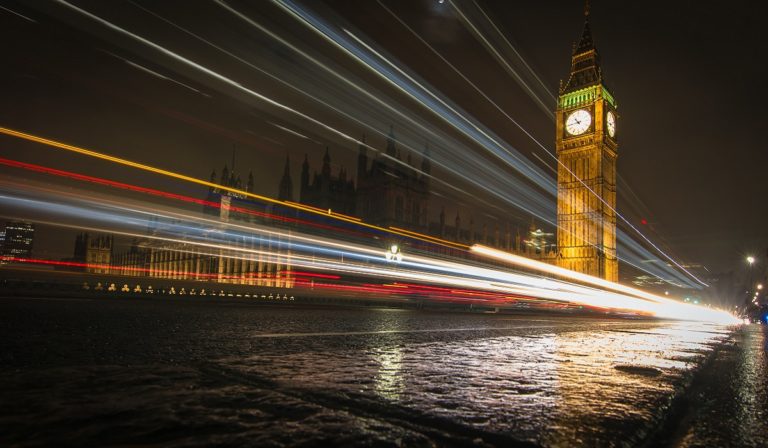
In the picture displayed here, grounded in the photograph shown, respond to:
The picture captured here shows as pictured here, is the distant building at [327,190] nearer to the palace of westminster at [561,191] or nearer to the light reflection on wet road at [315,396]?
the palace of westminster at [561,191]

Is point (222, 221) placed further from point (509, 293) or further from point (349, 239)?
point (509, 293)

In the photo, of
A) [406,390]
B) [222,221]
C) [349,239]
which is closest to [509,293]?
[349,239]

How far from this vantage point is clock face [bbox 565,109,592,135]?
5044 cm

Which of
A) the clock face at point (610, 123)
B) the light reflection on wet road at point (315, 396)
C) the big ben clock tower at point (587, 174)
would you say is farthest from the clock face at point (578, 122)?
the light reflection on wet road at point (315, 396)

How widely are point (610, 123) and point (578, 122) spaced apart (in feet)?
11.6

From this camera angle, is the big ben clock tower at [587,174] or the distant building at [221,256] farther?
the big ben clock tower at [587,174]

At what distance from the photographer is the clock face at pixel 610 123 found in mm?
50056

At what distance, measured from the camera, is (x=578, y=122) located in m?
51.2

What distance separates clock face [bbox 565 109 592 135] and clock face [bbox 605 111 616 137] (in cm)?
176

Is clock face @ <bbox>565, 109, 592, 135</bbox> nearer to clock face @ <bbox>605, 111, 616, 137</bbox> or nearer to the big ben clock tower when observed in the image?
the big ben clock tower

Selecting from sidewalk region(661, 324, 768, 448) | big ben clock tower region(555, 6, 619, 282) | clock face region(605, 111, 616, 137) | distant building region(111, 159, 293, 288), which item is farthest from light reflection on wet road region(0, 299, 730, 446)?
clock face region(605, 111, 616, 137)

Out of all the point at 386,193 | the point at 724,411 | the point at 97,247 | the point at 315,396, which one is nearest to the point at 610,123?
the point at 386,193

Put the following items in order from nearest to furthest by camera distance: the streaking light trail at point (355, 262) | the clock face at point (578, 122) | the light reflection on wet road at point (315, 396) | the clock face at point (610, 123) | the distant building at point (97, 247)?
1. the light reflection on wet road at point (315, 396)
2. the streaking light trail at point (355, 262)
3. the clock face at point (610, 123)
4. the clock face at point (578, 122)
5. the distant building at point (97, 247)

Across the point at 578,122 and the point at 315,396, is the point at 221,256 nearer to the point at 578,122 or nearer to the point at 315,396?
the point at 578,122
